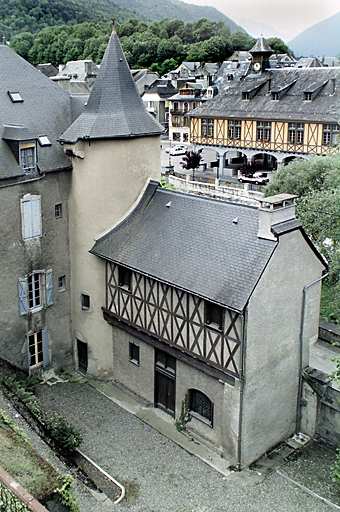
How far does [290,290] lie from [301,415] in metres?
4.64

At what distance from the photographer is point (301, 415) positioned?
2014 cm

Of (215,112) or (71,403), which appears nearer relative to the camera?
(71,403)

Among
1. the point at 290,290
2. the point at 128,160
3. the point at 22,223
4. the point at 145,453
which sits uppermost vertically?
the point at 128,160

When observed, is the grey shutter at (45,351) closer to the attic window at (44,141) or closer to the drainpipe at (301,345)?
the attic window at (44,141)

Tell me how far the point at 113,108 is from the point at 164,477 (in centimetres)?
1285

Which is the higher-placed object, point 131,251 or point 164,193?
point 164,193

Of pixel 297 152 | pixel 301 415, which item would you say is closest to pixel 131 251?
pixel 301 415

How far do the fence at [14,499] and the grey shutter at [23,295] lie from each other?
1242 centimetres

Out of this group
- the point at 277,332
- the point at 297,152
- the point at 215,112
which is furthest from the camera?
the point at 215,112

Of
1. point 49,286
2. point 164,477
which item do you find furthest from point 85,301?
point 164,477

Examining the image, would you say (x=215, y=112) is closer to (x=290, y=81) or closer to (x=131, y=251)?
(x=290, y=81)

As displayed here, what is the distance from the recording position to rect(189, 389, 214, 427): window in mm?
19234

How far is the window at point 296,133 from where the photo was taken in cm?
5007

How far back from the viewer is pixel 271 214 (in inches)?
680
